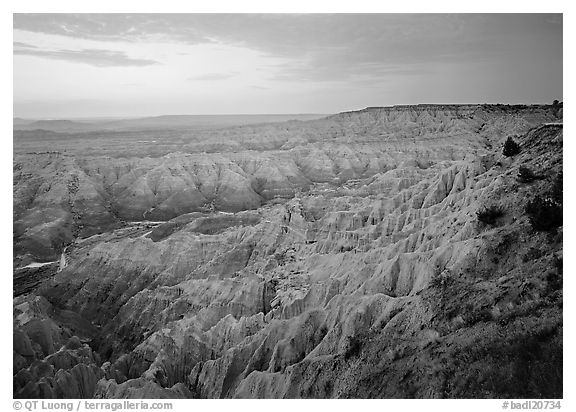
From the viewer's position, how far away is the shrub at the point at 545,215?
7.64 m

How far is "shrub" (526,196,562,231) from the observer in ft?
25.1

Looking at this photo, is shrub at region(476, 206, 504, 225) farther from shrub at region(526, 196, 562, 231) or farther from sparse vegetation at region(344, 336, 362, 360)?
sparse vegetation at region(344, 336, 362, 360)

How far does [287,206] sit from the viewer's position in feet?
41.3

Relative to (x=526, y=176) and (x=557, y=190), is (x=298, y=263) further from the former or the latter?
(x=557, y=190)

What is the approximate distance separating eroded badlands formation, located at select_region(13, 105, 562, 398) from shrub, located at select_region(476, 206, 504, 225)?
9 cm

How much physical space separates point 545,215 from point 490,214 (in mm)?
982

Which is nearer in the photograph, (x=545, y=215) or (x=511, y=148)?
(x=545, y=215)

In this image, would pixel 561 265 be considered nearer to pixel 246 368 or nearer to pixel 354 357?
pixel 354 357

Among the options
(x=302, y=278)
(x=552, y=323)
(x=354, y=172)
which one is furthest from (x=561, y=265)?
(x=354, y=172)

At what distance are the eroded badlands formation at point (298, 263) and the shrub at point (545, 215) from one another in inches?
5.6

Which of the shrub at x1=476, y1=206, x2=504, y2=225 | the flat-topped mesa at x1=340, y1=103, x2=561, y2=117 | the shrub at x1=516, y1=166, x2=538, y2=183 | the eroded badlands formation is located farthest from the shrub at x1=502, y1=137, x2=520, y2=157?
the shrub at x1=476, y1=206, x2=504, y2=225

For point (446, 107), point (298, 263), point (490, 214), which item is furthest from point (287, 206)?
point (490, 214)

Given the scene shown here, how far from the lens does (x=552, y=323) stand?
6.58m

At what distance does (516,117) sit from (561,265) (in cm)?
569
